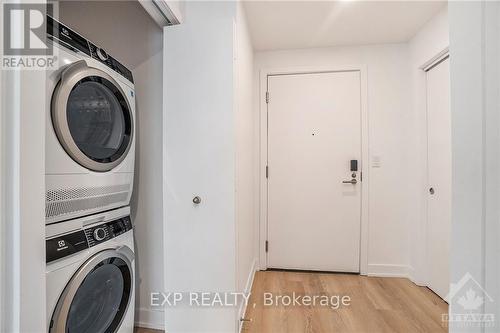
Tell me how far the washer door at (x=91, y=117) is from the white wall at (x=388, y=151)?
7.37 feet

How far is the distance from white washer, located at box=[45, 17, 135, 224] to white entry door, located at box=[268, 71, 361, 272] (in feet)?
5.13

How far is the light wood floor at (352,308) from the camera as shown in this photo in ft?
5.55

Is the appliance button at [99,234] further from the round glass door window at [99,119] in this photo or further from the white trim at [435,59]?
the white trim at [435,59]

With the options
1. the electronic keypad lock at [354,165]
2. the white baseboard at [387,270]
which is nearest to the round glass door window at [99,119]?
the electronic keypad lock at [354,165]

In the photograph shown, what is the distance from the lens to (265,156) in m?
2.64

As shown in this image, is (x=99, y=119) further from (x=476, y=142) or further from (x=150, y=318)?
(x=476, y=142)

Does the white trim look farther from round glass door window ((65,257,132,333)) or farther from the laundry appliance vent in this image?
round glass door window ((65,257,132,333))

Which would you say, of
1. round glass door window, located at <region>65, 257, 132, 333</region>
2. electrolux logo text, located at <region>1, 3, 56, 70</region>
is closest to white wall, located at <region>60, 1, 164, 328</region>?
round glass door window, located at <region>65, 257, 132, 333</region>

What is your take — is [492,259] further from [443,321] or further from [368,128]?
[368,128]

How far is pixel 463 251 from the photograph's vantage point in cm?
64

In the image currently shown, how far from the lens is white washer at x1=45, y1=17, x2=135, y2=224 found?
3.19 ft

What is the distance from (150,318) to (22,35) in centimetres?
181

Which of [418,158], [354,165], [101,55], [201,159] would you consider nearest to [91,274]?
[201,159]

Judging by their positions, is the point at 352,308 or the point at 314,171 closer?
the point at 352,308
